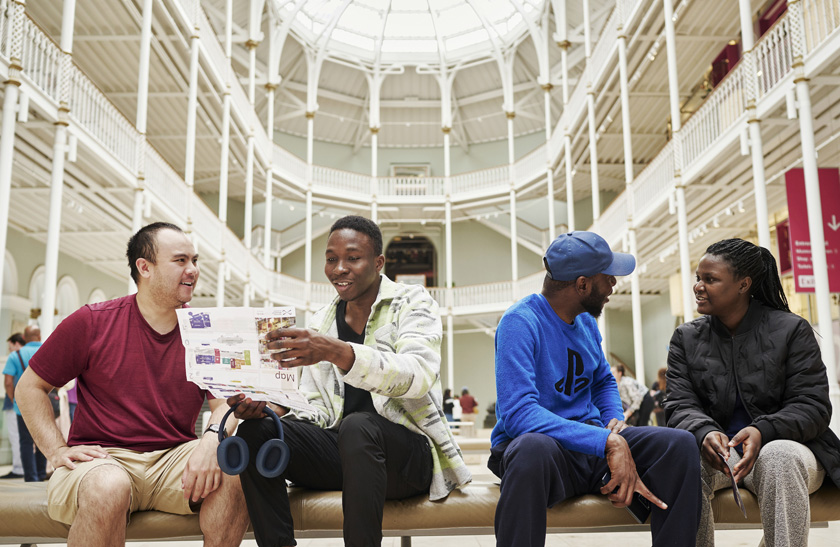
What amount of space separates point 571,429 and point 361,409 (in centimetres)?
84

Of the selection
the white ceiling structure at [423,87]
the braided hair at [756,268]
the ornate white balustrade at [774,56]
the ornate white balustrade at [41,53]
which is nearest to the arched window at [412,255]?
the white ceiling structure at [423,87]

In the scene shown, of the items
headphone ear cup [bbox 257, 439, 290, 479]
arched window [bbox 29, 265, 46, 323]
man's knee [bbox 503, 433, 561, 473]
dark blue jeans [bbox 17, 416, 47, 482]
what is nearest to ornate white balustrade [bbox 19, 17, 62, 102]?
dark blue jeans [bbox 17, 416, 47, 482]

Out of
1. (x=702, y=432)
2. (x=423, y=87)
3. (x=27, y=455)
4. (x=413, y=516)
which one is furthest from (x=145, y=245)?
(x=423, y=87)

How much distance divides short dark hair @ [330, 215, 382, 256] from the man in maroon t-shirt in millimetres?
643

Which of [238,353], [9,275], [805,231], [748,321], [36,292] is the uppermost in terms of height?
[9,275]

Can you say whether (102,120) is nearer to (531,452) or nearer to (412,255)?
(531,452)

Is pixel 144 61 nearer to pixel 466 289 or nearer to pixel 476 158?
pixel 466 289

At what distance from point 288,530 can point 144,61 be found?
11.1 meters

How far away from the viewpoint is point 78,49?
14117 mm

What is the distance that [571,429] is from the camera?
2.56 meters

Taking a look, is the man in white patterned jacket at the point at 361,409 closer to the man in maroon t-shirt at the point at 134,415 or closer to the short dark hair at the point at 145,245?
the man in maroon t-shirt at the point at 134,415

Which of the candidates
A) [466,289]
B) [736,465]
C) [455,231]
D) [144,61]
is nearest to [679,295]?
[466,289]

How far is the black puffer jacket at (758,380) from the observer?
279 centimetres

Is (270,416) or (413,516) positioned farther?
(413,516)
